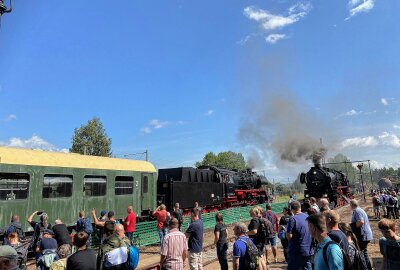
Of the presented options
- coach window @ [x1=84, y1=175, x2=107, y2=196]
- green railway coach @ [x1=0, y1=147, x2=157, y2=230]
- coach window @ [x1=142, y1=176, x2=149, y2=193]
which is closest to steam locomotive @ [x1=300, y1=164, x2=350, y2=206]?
coach window @ [x1=142, y1=176, x2=149, y2=193]

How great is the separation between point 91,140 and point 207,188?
27.0 meters

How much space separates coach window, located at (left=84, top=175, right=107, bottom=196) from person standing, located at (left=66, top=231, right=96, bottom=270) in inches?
324

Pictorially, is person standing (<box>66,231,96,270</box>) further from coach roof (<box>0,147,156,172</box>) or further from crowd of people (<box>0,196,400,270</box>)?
coach roof (<box>0,147,156,172</box>)


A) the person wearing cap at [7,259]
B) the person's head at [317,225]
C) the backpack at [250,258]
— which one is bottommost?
the backpack at [250,258]

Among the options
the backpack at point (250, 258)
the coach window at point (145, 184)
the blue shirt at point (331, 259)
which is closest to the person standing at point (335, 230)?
the blue shirt at point (331, 259)

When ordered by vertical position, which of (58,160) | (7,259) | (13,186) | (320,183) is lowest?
(7,259)

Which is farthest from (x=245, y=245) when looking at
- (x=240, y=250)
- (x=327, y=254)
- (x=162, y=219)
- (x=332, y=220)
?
(x=162, y=219)

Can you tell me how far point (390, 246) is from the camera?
4582mm

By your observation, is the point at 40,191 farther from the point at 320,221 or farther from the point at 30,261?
the point at 320,221

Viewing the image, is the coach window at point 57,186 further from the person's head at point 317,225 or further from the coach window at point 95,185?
the person's head at point 317,225

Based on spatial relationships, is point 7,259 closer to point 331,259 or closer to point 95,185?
point 331,259

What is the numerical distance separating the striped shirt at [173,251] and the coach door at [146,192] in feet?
32.6

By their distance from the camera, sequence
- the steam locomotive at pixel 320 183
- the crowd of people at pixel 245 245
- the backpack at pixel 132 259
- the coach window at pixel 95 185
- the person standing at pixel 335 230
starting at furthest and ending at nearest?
1. the steam locomotive at pixel 320 183
2. the coach window at pixel 95 185
3. the backpack at pixel 132 259
4. the person standing at pixel 335 230
5. the crowd of people at pixel 245 245

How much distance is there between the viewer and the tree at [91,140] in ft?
140
